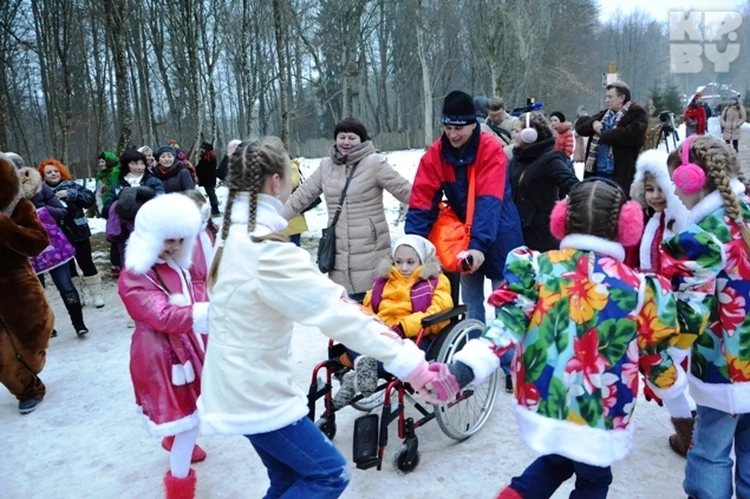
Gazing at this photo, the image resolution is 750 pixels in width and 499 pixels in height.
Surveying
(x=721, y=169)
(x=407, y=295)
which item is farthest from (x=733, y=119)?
(x=721, y=169)

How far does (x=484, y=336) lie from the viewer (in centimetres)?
221

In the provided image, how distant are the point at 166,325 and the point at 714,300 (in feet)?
7.67

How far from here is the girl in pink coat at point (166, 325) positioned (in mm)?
2834

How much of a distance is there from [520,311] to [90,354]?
4690 millimetres

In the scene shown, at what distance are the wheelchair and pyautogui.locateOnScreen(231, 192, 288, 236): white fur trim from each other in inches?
53.1

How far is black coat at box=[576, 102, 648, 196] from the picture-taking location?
6.04 meters

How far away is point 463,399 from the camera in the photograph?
3.49 m

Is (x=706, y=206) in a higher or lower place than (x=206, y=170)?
lower

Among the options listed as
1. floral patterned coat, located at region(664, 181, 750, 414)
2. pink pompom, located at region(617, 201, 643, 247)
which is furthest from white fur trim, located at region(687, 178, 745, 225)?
pink pompom, located at region(617, 201, 643, 247)

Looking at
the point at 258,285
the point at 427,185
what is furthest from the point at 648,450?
the point at 258,285

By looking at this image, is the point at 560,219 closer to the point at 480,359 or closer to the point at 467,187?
the point at 480,359

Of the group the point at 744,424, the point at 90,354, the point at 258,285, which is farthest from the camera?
the point at 90,354

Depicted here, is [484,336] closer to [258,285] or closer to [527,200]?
[258,285]

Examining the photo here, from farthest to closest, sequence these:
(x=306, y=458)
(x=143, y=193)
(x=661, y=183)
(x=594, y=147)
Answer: (x=594, y=147), (x=143, y=193), (x=661, y=183), (x=306, y=458)
